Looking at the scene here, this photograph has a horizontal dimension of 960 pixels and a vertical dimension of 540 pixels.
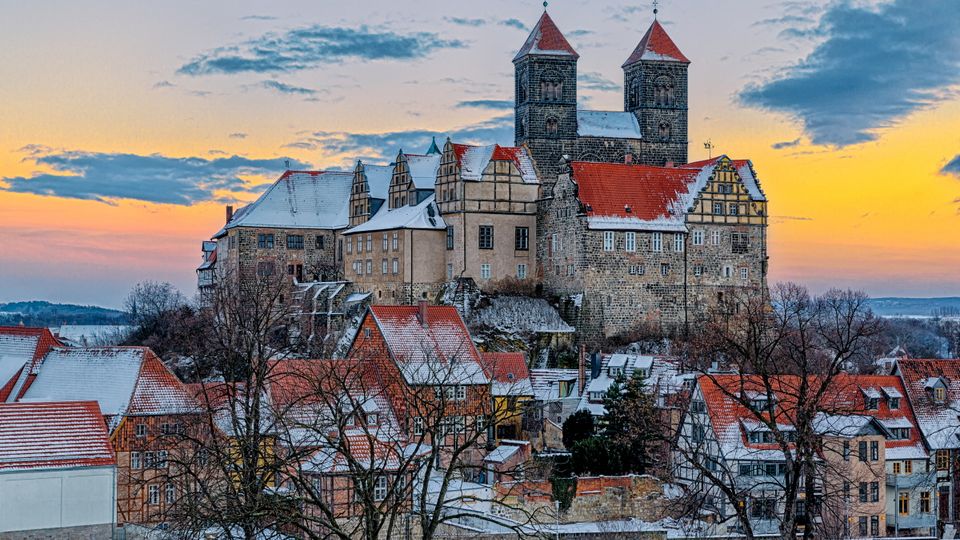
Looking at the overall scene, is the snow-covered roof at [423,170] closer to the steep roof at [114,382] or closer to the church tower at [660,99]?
the church tower at [660,99]

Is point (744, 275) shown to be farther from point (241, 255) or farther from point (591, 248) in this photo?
point (241, 255)

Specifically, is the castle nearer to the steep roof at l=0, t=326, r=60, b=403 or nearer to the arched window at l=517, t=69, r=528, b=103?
the arched window at l=517, t=69, r=528, b=103

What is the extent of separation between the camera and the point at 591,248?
2847 inches

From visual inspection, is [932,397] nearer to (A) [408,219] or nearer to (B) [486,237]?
(B) [486,237]

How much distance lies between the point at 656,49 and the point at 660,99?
3.61 meters

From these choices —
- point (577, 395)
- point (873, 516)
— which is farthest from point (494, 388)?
point (873, 516)

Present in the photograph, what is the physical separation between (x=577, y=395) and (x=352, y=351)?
1139 cm

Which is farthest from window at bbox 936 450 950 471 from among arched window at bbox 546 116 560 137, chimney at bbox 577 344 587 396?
arched window at bbox 546 116 560 137

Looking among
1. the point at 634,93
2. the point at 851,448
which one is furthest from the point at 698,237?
the point at 851,448

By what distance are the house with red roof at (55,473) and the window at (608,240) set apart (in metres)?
32.3

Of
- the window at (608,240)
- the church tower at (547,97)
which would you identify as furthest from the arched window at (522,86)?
the window at (608,240)

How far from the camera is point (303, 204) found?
88.2m

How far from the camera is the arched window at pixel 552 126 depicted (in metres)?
83.2

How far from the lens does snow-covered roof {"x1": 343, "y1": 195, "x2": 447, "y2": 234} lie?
249 ft
